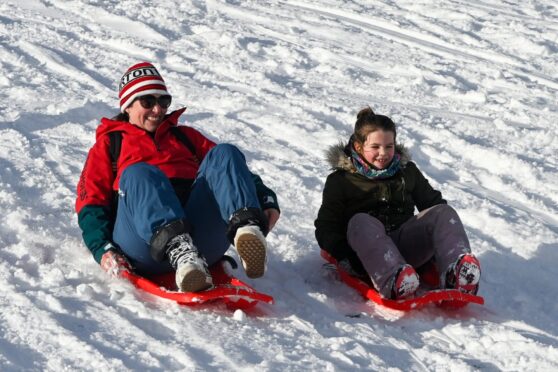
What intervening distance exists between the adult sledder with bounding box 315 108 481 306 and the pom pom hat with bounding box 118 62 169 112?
3.12ft

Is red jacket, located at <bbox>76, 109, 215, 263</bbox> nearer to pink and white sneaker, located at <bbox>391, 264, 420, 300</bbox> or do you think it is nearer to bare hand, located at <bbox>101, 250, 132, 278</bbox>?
bare hand, located at <bbox>101, 250, 132, 278</bbox>

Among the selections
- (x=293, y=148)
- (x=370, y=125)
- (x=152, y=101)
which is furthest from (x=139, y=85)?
(x=293, y=148)

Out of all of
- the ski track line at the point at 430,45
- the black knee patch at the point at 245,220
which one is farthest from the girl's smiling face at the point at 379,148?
the ski track line at the point at 430,45

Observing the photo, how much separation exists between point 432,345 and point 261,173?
2.34 meters

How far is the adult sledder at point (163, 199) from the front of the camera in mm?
3250

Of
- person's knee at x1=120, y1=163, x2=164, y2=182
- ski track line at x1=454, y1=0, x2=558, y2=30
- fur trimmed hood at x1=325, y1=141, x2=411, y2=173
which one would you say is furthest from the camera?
ski track line at x1=454, y1=0, x2=558, y2=30

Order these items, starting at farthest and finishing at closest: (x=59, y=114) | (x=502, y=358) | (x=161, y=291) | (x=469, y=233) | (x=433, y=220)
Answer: (x=59, y=114), (x=469, y=233), (x=433, y=220), (x=161, y=291), (x=502, y=358)

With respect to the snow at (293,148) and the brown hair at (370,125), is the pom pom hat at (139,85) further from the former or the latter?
the brown hair at (370,125)

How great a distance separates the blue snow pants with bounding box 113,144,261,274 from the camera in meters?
3.30

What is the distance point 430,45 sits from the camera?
9164 millimetres

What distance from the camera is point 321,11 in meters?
10.3

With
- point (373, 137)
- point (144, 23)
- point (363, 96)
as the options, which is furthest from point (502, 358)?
point (144, 23)

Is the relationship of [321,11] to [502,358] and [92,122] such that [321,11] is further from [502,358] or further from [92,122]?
[502,358]

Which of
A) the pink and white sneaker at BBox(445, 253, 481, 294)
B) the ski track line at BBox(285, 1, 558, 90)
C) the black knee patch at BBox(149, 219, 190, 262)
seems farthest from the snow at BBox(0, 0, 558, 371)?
the black knee patch at BBox(149, 219, 190, 262)
